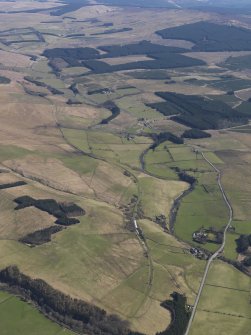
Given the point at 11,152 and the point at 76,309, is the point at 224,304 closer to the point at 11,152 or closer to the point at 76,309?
the point at 76,309

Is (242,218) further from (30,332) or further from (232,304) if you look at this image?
(30,332)

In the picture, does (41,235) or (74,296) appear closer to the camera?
(74,296)

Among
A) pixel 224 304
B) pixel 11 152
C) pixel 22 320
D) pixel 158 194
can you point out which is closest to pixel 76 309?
pixel 22 320

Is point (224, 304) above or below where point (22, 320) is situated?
below

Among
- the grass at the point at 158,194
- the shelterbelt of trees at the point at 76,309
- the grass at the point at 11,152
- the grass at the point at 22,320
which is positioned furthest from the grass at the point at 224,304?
the grass at the point at 11,152

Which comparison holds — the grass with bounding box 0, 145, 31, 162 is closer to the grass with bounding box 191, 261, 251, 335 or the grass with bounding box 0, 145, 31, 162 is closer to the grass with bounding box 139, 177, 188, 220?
the grass with bounding box 139, 177, 188, 220

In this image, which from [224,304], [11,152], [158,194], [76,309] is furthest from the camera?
[11,152]

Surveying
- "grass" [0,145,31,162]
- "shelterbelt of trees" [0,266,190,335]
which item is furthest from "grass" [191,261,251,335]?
"grass" [0,145,31,162]

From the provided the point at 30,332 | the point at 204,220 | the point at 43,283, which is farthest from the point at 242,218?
the point at 30,332
